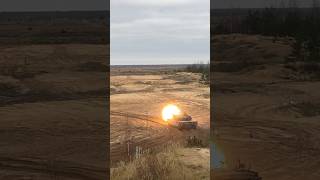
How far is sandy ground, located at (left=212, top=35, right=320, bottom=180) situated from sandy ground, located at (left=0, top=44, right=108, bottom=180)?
2.88 meters

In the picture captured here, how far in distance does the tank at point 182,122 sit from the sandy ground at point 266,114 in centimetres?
486

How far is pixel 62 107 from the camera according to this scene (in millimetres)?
11961

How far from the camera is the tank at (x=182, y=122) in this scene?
17.4 m

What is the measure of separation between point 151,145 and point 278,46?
17.8 ft

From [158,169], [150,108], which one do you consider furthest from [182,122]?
[158,169]

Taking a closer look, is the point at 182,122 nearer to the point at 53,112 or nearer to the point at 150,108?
the point at 150,108

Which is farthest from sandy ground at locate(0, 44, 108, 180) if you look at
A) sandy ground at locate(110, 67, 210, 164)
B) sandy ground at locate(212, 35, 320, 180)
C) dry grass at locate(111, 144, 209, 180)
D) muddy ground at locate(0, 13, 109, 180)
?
sandy ground at locate(212, 35, 320, 180)

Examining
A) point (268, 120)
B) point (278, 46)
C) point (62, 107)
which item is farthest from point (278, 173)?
point (62, 107)

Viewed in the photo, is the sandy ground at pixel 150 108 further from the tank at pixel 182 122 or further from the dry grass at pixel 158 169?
the dry grass at pixel 158 169

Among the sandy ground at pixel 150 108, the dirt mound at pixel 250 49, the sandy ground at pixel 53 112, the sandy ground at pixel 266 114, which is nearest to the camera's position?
the sandy ground at pixel 53 112

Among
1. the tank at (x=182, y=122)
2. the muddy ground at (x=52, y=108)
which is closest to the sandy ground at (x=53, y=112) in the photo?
the muddy ground at (x=52, y=108)

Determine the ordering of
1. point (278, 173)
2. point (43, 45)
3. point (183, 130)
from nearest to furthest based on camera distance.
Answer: point (278, 173)
point (43, 45)
point (183, 130)

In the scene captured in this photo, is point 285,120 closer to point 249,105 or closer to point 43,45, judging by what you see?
point 249,105

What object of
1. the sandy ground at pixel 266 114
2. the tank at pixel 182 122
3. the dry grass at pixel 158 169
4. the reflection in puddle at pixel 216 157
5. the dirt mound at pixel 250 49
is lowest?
the dry grass at pixel 158 169
